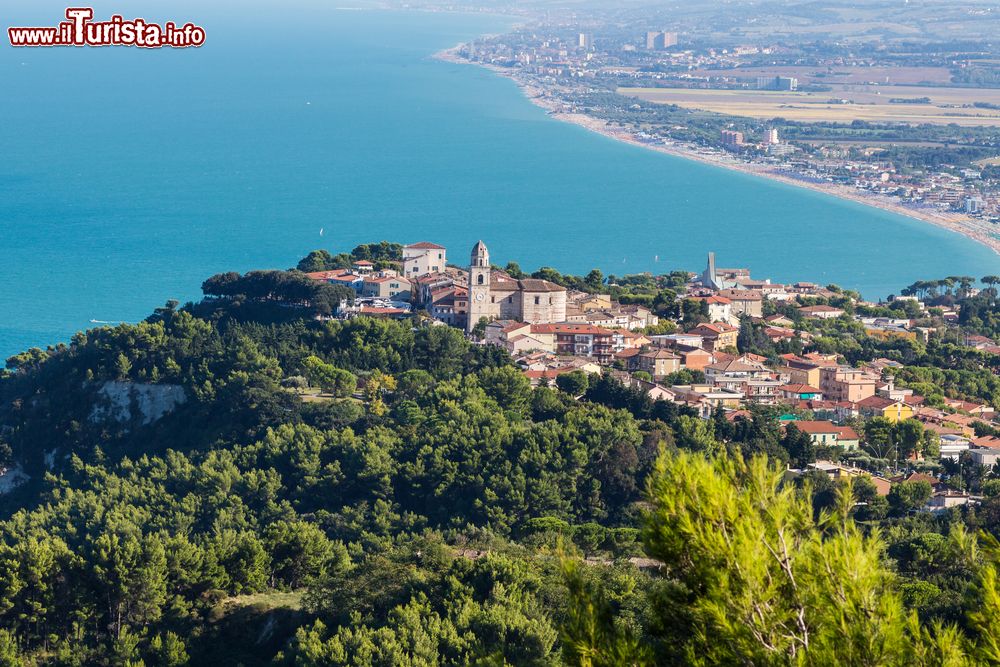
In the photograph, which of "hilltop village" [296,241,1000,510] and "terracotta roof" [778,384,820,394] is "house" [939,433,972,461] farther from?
"terracotta roof" [778,384,820,394]

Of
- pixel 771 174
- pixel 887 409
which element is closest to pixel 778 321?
pixel 887 409

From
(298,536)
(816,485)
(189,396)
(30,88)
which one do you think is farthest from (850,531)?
(30,88)

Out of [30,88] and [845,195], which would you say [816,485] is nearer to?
[845,195]

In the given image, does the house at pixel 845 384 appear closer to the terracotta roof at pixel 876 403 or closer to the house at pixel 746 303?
the terracotta roof at pixel 876 403

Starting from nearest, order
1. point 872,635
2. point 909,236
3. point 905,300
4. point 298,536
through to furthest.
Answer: point 872,635, point 298,536, point 905,300, point 909,236

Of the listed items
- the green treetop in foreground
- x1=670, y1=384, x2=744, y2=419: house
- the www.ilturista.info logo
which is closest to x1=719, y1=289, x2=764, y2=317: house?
x1=670, y1=384, x2=744, y2=419: house

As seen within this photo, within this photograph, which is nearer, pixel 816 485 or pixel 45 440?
pixel 816 485

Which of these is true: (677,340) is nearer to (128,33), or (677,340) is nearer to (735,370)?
(735,370)
